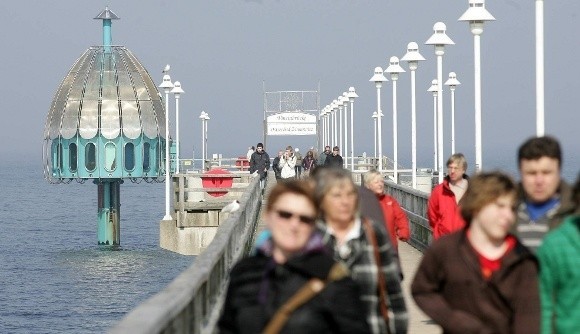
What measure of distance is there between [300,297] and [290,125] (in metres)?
85.4

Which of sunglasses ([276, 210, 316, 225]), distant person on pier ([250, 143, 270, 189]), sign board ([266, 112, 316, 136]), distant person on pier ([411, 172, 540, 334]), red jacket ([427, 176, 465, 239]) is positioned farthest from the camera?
sign board ([266, 112, 316, 136])

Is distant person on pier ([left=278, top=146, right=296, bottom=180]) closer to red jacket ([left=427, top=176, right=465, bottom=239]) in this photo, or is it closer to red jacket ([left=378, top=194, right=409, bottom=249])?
red jacket ([left=427, top=176, right=465, bottom=239])

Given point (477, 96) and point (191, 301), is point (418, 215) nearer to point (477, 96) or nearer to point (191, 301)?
point (477, 96)

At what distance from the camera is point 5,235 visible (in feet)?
384

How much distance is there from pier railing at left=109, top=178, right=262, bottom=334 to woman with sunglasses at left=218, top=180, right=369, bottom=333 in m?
0.51

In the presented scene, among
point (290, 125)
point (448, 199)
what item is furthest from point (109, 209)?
point (448, 199)

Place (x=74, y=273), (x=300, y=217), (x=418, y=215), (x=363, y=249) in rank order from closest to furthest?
(x=300, y=217) < (x=363, y=249) < (x=418, y=215) < (x=74, y=273)

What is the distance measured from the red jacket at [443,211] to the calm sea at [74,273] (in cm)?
3819

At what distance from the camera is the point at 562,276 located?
23.3ft

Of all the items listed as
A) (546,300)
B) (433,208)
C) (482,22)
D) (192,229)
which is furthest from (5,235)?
(546,300)

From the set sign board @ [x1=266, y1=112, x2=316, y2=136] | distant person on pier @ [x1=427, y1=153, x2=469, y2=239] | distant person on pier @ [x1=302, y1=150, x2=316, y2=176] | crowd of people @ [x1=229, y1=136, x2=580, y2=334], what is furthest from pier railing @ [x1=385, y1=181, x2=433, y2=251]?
sign board @ [x1=266, y1=112, x2=316, y2=136]

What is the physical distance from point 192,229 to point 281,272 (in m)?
46.6

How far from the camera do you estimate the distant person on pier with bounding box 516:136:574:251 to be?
805cm

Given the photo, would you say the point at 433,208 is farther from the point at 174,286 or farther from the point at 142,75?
the point at 142,75
